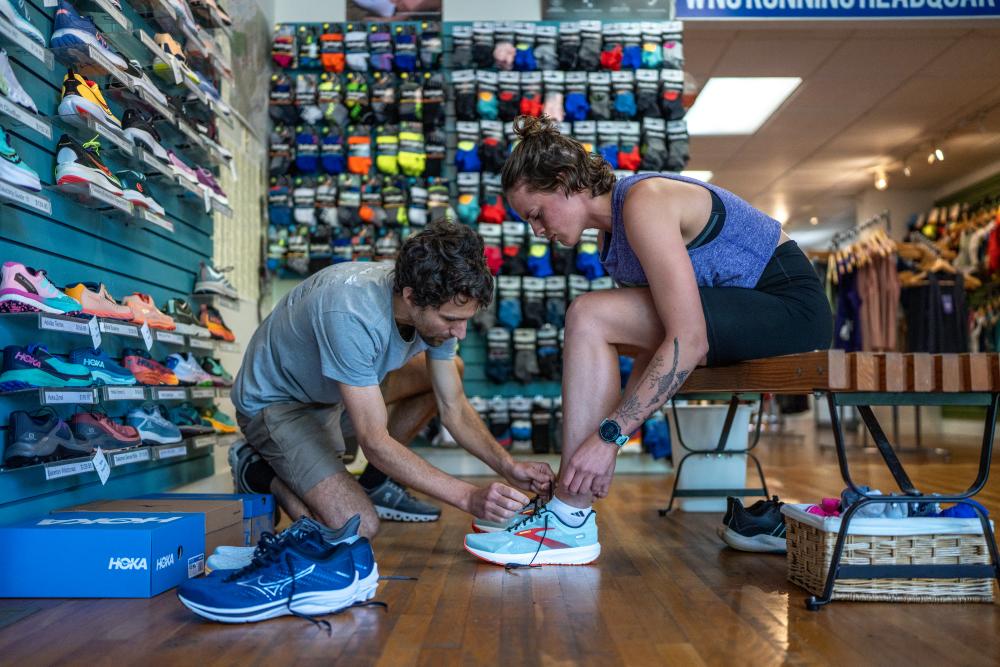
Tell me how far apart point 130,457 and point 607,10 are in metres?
4.36

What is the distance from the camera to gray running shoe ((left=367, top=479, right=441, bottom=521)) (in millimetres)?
3299

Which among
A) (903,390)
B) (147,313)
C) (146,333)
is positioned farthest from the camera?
(147,313)

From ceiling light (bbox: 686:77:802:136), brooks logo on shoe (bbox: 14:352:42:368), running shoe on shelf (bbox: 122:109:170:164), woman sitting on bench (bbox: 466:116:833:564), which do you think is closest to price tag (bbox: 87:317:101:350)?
brooks logo on shoe (bbox: 14:352:42:368)

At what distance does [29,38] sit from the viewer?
245 centimetres

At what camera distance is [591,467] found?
2.21 metres

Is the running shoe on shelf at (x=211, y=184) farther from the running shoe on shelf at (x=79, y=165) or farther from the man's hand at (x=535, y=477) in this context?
the man's hand at (x=535, y=477)

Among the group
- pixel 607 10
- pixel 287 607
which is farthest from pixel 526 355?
pixel 287 607

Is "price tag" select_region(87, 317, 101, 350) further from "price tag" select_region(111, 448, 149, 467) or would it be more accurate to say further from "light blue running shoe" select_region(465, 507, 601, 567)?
"light blue running shoe" select_region(465, 507, 601, 567)

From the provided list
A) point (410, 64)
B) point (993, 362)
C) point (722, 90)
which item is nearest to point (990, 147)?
point (722, 90)

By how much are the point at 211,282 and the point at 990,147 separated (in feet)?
27.5

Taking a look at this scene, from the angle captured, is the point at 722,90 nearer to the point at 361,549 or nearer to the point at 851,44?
the point at 851,44

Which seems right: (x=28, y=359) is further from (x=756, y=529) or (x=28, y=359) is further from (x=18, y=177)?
(x=756, y=529)

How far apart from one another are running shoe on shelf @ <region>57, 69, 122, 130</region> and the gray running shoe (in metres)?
1.67

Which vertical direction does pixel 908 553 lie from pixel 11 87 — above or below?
below
